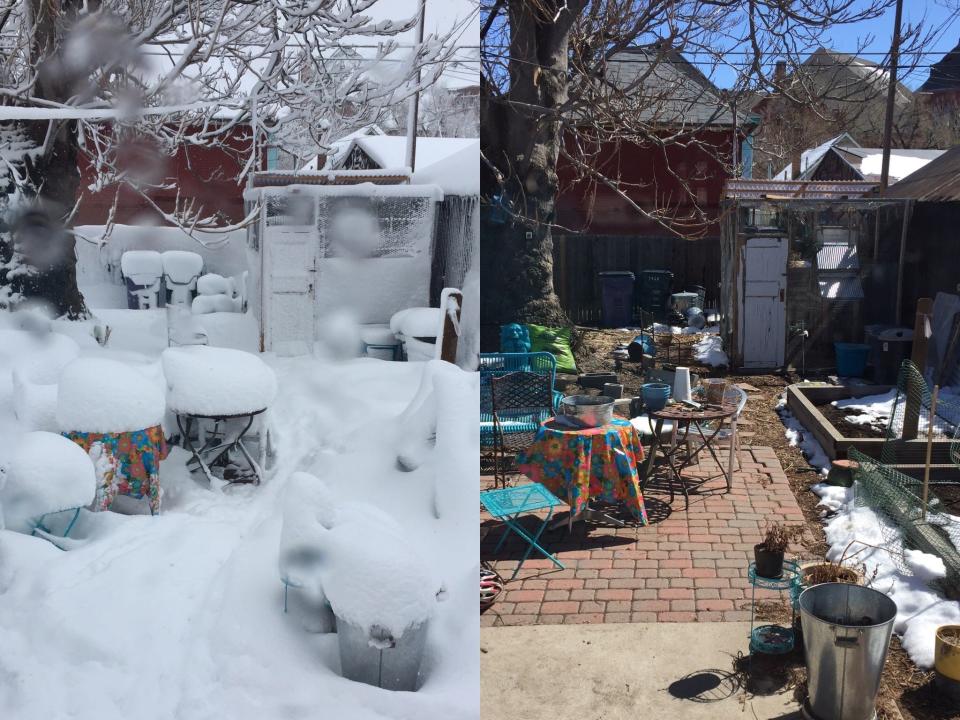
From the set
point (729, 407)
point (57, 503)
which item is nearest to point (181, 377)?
point (57, 503)

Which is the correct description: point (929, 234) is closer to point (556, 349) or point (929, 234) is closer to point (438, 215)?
point (556, 349)

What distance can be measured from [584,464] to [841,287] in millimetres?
3447

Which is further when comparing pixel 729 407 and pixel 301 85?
pixel 729 407

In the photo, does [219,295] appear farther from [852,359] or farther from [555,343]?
[852,359]

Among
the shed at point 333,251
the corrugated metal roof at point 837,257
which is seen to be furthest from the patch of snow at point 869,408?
the shed at point 333,251

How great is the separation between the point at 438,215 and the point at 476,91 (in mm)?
325

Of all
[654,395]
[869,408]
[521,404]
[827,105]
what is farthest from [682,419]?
[827,105]

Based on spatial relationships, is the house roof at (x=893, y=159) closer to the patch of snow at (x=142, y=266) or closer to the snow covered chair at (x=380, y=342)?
the snow covered chair at (x=380, y=342)

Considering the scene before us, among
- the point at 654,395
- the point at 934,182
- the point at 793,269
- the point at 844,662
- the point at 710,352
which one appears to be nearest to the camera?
the point at 844,662

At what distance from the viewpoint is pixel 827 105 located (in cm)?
802

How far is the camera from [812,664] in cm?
323

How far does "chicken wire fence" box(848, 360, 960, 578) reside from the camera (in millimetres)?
4133

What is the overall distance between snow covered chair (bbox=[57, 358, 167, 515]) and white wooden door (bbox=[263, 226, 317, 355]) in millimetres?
319

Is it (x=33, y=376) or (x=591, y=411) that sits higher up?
(x=33, y=376)
